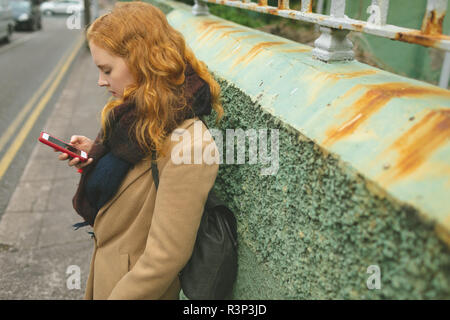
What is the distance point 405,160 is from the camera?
99 cm

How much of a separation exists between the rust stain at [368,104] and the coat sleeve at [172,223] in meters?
0.48

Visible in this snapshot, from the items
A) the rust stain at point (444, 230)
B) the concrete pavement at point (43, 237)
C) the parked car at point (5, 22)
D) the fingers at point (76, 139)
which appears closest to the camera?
the rust stain at point (444, 230)

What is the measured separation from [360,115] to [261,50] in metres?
0.87

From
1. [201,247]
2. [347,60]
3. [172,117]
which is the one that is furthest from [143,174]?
[347,60]

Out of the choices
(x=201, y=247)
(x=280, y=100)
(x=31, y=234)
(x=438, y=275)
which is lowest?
(x=31, y=234)

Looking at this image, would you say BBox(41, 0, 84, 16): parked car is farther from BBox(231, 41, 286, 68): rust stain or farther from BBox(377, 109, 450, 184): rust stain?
BBox(377, 109, 450, 184): rust stain

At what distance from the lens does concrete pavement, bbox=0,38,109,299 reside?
10.1 feet

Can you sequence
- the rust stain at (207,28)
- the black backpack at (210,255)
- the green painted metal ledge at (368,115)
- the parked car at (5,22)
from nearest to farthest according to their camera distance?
the green painted metal ledge at (368,115)
the black backpack at (210,255)
the rust stain at (207,28)
the parked car at (5,22)

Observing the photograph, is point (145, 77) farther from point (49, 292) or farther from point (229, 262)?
point (49, 292)

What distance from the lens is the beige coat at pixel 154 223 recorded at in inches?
57.4

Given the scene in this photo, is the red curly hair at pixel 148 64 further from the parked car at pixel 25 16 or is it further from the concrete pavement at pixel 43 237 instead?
the parked car at pixel 25 16

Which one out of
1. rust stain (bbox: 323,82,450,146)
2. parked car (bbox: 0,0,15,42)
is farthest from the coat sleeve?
parked car (bbox: 0,0,15,42)

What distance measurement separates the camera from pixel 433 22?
1186mm

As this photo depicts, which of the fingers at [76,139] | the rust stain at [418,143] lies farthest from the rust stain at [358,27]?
the fingers at [76,139]
